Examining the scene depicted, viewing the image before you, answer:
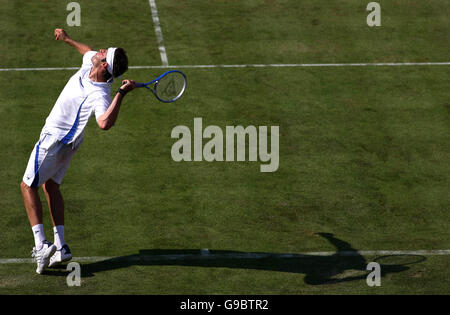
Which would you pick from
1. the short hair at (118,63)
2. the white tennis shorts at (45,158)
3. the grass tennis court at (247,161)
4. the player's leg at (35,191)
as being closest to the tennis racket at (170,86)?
the short hair at (118,63)

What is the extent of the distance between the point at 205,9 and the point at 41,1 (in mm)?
3682

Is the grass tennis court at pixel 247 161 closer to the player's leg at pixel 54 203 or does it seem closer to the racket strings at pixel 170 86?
the player's leg at pixel 54 203

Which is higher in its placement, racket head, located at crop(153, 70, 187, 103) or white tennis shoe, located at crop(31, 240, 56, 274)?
racket head, located at crop(153, 70, 187, 103)

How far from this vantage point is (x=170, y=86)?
1230cm

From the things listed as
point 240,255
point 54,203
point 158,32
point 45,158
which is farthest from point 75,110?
point 158,32

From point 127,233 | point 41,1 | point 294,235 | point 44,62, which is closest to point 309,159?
point 294,235

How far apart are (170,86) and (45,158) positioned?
1.97 metres

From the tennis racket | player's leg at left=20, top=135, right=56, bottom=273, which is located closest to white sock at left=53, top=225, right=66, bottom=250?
player's leg at left=20, top=135, right=56, bottom=273

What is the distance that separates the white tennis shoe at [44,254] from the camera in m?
11.3

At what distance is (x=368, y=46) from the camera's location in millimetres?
19172

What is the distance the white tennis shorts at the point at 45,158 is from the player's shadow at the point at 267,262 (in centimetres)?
119

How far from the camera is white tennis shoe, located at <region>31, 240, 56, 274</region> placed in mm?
11289

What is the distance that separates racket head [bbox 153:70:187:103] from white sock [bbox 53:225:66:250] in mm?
2097

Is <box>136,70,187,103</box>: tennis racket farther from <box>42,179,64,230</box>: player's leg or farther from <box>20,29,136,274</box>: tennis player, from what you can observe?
<box>42,179,64,230</box>: player's leg
